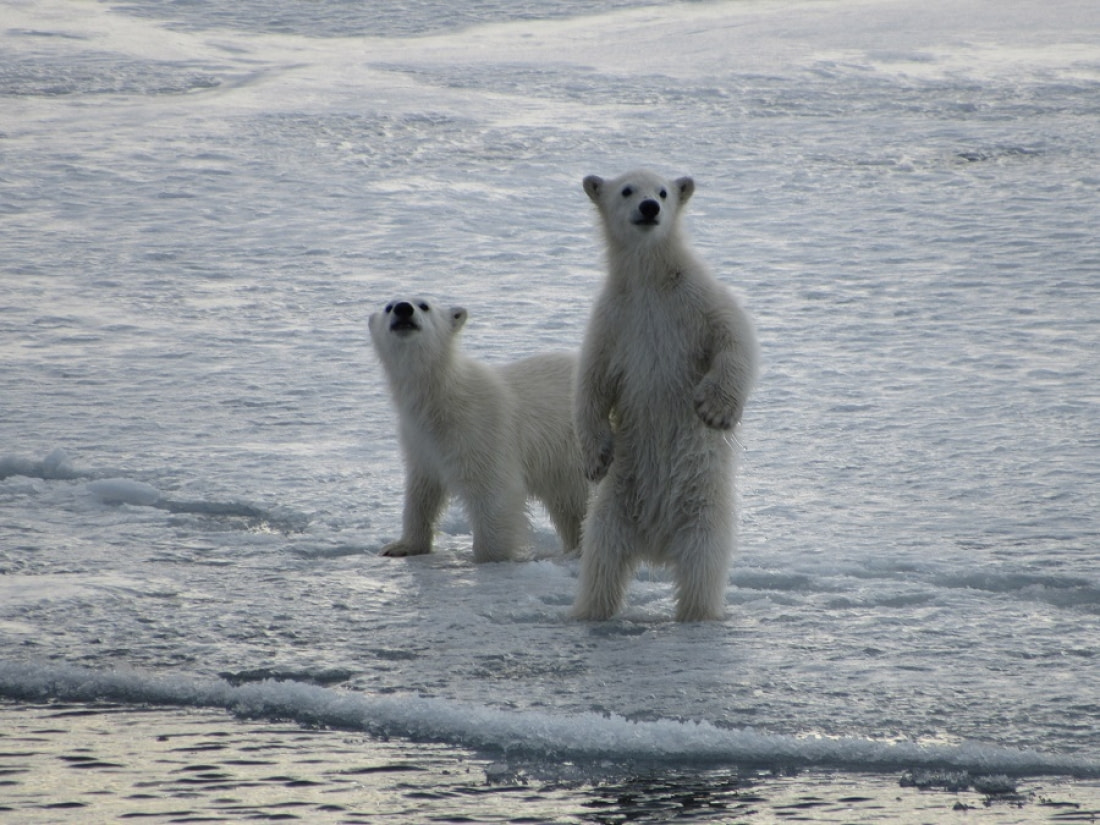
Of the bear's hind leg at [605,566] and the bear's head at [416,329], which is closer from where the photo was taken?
the bear's hind leg at [605,566]

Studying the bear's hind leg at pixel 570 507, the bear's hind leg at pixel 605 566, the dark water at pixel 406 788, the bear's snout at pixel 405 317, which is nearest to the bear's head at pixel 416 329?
the bear's snout at pixel 405 317

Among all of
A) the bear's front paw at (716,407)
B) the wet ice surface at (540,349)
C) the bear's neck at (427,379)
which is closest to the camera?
the wet ice surface at (540,349)

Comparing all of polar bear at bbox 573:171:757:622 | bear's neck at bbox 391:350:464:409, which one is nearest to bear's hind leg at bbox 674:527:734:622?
polar bear at bbox 573:171:757:622

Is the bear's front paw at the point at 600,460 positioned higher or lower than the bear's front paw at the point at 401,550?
higher

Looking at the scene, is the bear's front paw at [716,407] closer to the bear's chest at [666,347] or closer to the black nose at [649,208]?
the bear's chest at [666,347]

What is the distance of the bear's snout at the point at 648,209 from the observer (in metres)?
4.02

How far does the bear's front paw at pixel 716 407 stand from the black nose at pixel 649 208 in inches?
19.2

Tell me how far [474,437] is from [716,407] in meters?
1.13

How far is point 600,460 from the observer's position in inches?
161

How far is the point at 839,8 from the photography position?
1559 cm

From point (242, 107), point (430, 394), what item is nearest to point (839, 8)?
point (242, 107)

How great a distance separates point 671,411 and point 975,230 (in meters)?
5.10

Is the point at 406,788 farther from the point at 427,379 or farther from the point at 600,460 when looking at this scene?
the point at 427,379

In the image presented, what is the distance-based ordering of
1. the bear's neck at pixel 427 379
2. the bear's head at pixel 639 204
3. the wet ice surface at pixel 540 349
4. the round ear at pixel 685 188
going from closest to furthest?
the wet ice surface at pixel 540 349 → the bear's head at pixel 639 204 → the round ear at pixel 685 188 → the bear's neck at pixel 427 379
